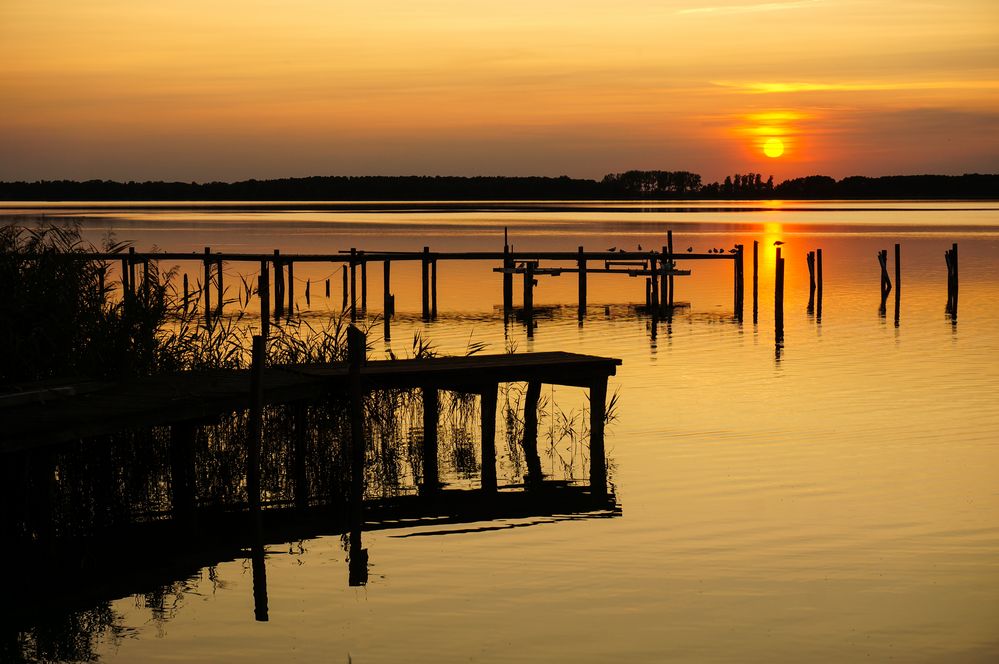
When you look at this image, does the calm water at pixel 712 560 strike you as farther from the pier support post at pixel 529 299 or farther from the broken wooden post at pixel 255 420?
the pier support post at pixel 529 299

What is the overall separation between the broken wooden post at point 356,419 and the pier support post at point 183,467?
1709 mm

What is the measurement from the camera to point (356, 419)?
15.3 m

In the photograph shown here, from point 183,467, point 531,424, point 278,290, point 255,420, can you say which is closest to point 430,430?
point 531,424

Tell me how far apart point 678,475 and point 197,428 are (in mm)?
5731

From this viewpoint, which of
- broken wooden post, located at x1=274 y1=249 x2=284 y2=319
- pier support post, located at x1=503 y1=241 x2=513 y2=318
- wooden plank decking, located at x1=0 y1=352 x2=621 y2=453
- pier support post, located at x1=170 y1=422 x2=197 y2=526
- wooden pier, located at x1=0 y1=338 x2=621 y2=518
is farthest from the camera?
pier support post, located at x1=503 y1=241 x2=513 y2=318

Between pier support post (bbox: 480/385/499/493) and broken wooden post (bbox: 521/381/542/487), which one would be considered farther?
broken wooden post (bbox: 521/381/542/487)

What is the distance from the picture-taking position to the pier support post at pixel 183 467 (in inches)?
563

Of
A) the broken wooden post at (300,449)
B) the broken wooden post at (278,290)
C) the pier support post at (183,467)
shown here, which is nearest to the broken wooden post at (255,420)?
the pier support post at (183,467)

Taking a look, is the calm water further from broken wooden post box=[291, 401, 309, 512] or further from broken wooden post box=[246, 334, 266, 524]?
broken wooden post box=[291, 401, 309, 512]

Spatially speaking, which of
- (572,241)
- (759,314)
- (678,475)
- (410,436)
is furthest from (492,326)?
(572,241)

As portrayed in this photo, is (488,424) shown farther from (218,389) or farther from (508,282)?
(508,282)

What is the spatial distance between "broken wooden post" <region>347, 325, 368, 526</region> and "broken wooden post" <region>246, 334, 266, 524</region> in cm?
106

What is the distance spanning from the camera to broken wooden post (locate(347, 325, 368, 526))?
48.5 feet

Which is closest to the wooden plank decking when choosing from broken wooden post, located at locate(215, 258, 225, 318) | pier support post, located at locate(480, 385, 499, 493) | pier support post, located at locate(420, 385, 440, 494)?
pier support post, located at locate(480, 385, 499, 493)
